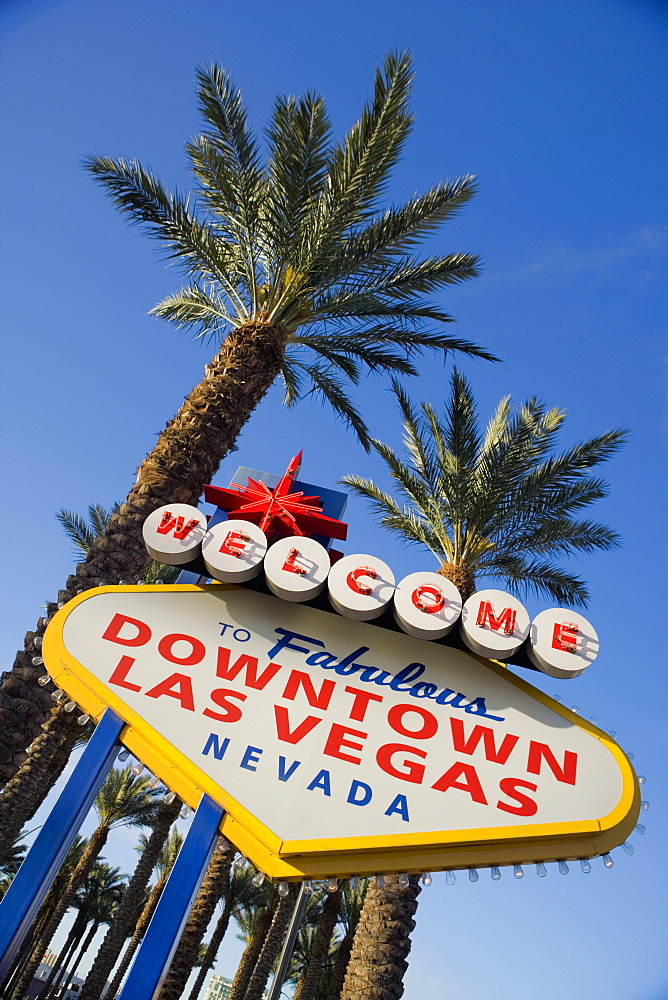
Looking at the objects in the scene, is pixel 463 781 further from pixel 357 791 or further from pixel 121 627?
pixel 121 627

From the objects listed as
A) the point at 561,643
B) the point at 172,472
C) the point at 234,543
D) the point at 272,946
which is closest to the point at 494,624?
the point at 561,643

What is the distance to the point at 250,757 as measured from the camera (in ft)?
19.9

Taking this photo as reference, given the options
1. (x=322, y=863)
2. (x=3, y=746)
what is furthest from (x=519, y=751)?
(x=3, y=746)

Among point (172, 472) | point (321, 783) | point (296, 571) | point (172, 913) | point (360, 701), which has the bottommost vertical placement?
point (172, 913)

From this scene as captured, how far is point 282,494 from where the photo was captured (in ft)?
30.5

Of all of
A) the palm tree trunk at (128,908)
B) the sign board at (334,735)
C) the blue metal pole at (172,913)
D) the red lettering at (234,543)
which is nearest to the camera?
the blue metal pole at (172,913)

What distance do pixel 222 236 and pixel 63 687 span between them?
874cm

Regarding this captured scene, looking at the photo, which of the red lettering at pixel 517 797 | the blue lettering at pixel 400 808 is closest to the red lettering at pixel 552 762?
the red lettering at pixel 517 797

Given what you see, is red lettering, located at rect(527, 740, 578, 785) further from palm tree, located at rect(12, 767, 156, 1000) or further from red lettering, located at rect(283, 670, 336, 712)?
palm tree, located at rect(12, 767, 156, 1000)

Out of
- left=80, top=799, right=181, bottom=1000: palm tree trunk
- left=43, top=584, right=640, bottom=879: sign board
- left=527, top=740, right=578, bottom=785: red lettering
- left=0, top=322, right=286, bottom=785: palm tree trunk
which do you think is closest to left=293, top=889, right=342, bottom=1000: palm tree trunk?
left=80, top=799, right=181, bottom=1000: palm tree trunk

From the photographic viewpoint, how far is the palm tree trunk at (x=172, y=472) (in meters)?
7.69

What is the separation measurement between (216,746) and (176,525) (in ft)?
7.76

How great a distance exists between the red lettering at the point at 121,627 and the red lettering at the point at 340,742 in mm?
2025

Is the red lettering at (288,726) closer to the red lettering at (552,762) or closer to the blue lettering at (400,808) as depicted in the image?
the blue lettering at (400,808)
